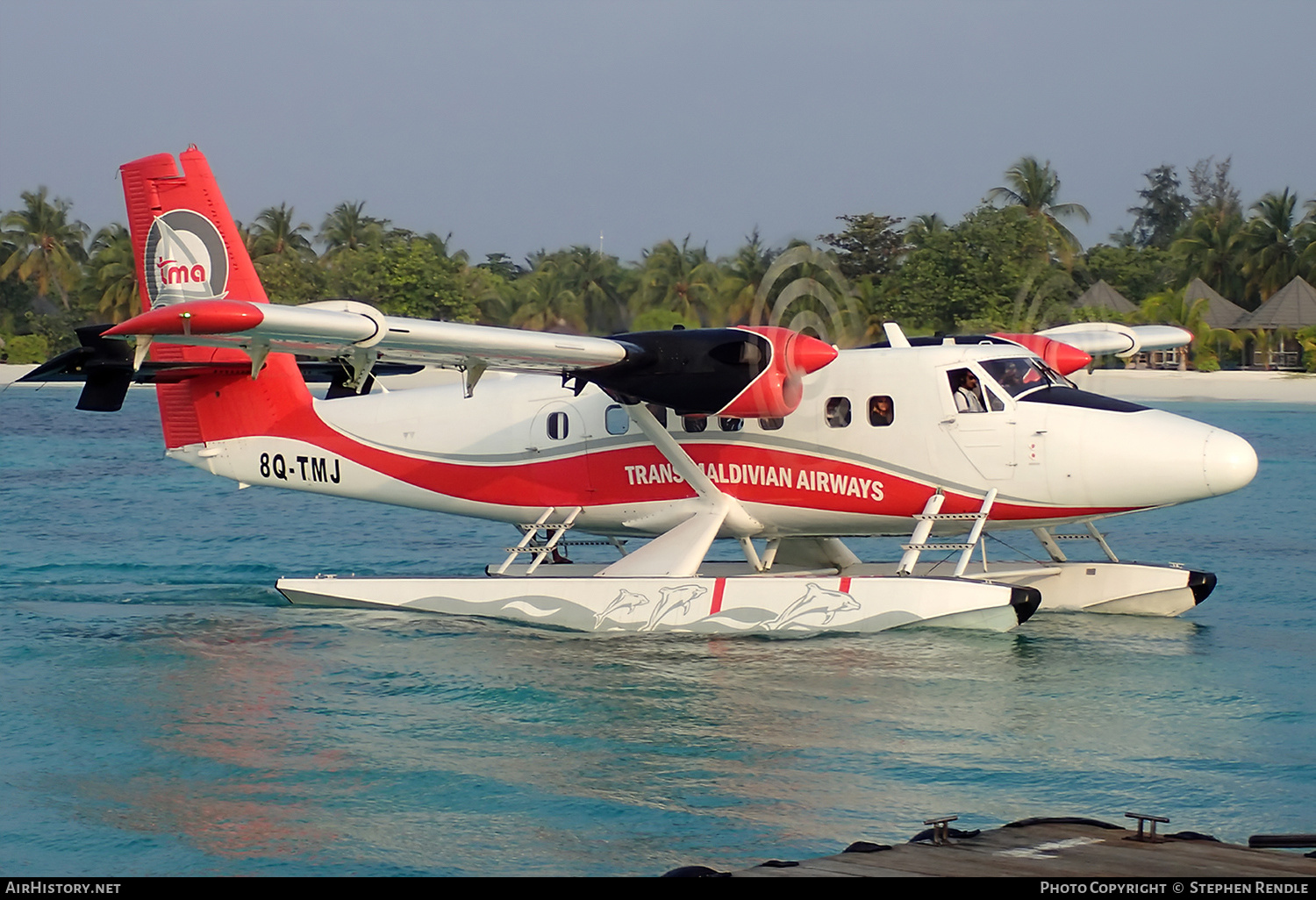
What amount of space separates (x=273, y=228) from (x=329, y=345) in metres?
68.4

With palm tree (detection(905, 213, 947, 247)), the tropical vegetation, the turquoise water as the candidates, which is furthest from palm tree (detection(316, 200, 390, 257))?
the turquoise water

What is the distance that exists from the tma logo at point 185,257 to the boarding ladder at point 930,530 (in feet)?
26.0

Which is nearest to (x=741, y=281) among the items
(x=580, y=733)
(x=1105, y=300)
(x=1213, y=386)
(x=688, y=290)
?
(x=688, y=290)

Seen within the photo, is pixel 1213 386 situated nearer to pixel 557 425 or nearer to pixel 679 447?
pixel 557 425

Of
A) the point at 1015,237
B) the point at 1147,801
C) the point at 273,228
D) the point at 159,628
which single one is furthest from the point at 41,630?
the point at 273,228

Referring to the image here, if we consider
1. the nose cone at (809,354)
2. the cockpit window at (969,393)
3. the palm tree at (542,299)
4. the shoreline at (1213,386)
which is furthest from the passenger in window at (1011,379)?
the palm tree at (542,299)

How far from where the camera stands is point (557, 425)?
14.0 meters

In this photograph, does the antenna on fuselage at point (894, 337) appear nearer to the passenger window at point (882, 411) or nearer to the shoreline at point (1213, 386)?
the passenger window at point (882, 411)

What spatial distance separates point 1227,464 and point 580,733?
6.03m

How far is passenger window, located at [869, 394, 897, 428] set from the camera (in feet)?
41.7

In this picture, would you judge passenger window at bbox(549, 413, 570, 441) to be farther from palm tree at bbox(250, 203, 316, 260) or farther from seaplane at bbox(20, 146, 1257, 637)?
palm tree at bbox(250, 203, 316, 260)

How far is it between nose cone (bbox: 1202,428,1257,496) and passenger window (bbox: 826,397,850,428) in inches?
126
